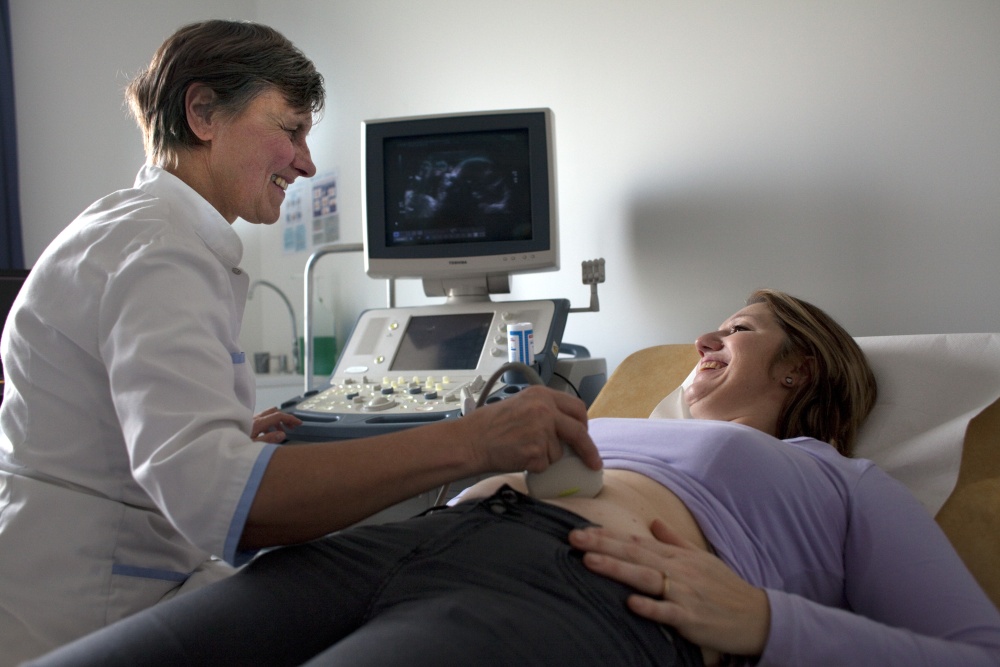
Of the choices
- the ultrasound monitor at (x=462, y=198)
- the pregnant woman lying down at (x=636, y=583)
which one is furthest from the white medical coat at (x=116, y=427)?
the ultrasound monitor at (x=462, y=198)

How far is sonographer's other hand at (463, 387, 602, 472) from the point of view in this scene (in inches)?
36.4

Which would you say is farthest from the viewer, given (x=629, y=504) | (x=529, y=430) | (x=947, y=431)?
(x=947, y=431)

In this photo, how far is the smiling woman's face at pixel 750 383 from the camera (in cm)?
148

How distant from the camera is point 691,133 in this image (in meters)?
2.29

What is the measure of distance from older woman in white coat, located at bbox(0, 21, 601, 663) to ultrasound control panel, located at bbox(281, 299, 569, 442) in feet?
2.42

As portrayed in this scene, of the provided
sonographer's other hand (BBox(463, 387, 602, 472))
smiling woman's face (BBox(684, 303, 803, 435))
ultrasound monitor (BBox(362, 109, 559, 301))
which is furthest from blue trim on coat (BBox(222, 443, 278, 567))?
ultrasound monitor (BBox(362, 109, 559, 301))

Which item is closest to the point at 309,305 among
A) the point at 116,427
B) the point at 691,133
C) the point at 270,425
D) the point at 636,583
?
the point at 270,425

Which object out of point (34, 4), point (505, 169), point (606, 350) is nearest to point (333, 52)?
point (34, 4)

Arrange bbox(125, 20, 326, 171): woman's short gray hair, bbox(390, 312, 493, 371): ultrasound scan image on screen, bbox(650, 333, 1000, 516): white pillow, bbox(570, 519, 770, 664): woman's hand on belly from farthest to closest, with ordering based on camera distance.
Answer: bbox(390, 312, 493, 371): ultrasound scan image on screen < bbox(650, 333, 1000, 516): white pillow < bbox(125, 20, 326, 171): woman's short gray hair < bbox(570, 519, 770, 664): woman's hand on belly

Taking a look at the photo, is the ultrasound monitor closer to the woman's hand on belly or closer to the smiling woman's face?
the smiling woman's face

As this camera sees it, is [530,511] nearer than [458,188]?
Yes

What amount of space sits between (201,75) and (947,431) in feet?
4.21

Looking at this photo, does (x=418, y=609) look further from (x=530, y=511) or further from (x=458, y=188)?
(x=458, y=188)

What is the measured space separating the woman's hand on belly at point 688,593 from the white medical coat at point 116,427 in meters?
0.39
